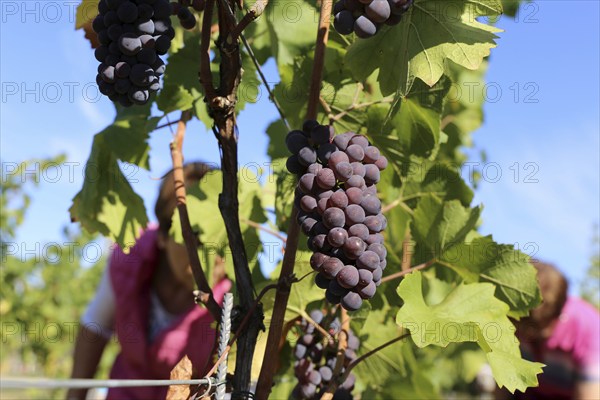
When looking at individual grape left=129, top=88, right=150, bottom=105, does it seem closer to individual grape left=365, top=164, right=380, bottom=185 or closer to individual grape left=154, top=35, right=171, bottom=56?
individual grape left=154, top=35, right=171, bottom=56


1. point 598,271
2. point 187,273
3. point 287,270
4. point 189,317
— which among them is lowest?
point 598,271

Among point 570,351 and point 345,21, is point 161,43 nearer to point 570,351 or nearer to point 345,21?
point 345,21

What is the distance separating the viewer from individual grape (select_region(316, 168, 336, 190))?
1017 millimetres

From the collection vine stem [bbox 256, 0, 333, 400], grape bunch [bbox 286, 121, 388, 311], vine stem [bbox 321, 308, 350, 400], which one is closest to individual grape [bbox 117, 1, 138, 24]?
grape bunch [bbox 286, 121, 388, 311]

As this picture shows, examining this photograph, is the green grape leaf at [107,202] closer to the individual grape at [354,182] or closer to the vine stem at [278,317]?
the vine stem at [278,317]

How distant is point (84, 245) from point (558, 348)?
6628 mm

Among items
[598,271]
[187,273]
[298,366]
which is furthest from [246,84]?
[598,271]

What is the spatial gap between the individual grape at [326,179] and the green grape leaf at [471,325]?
23 cm

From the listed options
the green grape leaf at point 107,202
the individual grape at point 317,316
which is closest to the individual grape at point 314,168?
the individual grape at point 317,316

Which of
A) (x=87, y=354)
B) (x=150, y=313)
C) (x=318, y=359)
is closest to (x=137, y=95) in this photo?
(x=318, y=359)

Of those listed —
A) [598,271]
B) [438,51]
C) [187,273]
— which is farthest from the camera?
[598,271]

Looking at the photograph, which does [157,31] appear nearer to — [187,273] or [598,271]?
[187,273]

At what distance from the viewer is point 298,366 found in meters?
1.44

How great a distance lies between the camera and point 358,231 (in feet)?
3.31
